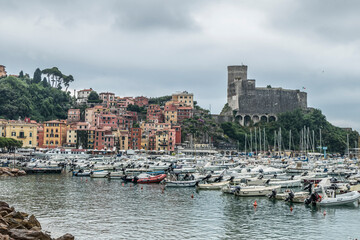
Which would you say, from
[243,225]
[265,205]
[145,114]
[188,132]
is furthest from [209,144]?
[243,225]

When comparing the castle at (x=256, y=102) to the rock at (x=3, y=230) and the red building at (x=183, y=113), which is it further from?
the rock at (x=3, y=230)

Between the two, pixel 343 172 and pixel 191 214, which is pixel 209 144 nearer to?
pixel 343 172

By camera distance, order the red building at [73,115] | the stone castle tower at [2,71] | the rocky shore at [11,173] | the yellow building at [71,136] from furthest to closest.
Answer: the stone castle tower at [2,71] → the red building at [73,115] → the yellow building at [71,136] → the rocky shore at [11,173]

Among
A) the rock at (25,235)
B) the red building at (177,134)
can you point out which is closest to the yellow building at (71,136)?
the red building at (177,134)

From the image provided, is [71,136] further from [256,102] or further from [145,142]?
[256,102]

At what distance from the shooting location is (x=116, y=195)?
41625mm

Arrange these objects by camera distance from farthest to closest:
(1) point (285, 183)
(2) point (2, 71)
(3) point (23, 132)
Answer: (2) point (2, 71)
(3) point (23, 132)
(1) point (285, 183)

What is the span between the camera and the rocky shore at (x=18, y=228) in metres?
21.5

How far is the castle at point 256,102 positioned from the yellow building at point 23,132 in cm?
5895

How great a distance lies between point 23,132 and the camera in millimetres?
99000

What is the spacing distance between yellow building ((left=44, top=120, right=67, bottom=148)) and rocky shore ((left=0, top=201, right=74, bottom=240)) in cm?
A: 7845

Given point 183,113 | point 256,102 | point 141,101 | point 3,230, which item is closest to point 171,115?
point 183,113

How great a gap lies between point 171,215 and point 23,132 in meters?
76.1

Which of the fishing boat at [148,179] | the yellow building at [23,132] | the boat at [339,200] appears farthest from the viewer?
the yellow building at [23,132]
